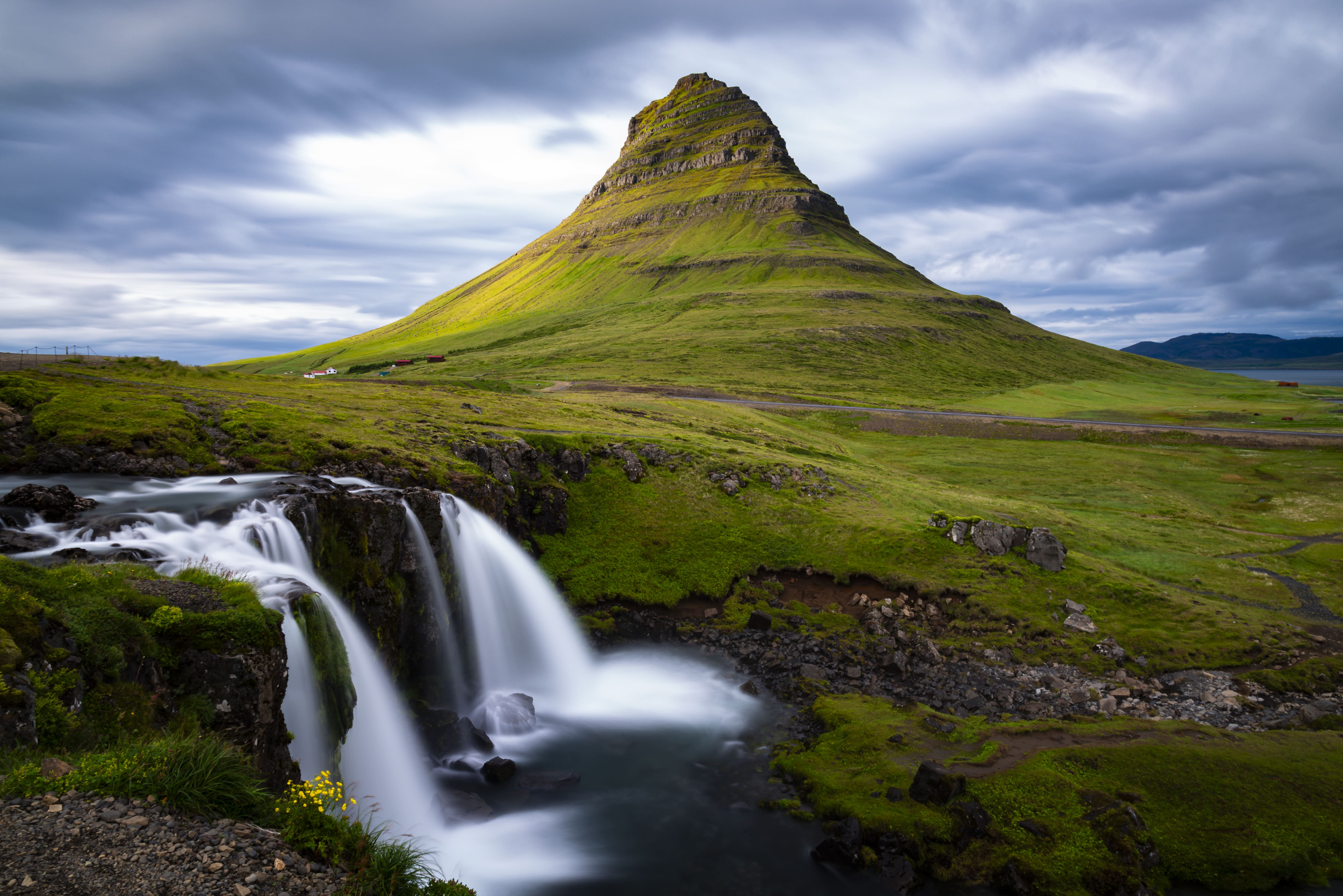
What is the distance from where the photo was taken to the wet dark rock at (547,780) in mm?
22516

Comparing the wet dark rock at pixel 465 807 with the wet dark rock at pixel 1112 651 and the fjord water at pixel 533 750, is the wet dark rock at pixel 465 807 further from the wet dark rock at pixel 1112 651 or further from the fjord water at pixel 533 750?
the wet dark rock at pixel 1112 651

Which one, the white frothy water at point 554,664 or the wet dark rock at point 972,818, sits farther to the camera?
the white frothy water at point 554,664

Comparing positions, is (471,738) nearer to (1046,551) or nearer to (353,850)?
(353,850)

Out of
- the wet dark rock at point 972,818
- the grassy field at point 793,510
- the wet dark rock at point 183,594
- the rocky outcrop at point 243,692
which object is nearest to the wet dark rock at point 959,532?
the grassy field at point 793,510

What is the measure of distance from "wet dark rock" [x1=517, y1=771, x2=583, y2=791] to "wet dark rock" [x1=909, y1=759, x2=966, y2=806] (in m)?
11.1

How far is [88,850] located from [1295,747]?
31.9 metres

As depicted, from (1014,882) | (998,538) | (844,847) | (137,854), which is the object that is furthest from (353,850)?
(998,538)

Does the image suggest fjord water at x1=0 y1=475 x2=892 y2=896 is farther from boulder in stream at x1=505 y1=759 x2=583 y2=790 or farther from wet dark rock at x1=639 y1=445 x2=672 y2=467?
wet dark rock at x1=639 y1=445 x2=672 y2=467

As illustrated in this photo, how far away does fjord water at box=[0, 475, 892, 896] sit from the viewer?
18.5 meters

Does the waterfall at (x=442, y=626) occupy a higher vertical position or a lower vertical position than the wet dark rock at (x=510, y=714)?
higher

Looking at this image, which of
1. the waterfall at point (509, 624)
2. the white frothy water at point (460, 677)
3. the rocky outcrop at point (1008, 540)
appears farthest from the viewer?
the rocky outcrop at point (1008, 540)

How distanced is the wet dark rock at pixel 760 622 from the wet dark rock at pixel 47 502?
26839mm

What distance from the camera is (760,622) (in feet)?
111

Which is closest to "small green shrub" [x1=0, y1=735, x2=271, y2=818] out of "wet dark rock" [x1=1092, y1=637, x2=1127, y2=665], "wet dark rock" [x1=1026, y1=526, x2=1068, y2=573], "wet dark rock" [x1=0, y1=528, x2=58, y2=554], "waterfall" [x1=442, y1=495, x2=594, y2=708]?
"wet dark rock" [x1=0, y1=528, x2=58, y2=554]
